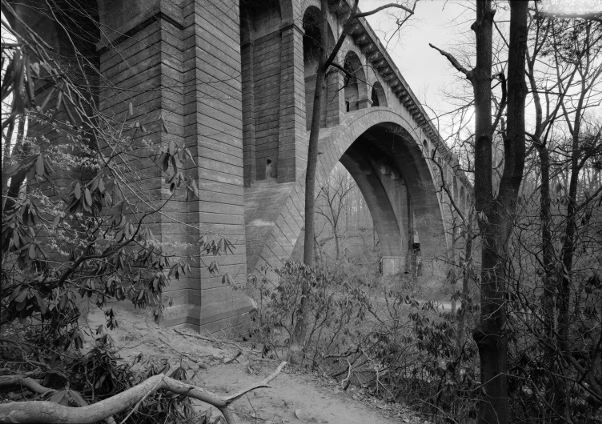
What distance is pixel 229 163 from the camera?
5.28 meters

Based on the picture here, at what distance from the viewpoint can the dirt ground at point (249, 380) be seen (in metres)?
3.27

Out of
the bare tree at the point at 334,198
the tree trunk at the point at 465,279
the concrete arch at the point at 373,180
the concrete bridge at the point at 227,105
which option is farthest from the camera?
the bare tree at the point at 334,198

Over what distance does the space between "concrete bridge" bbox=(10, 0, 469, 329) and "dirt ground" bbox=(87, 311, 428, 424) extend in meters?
0.39

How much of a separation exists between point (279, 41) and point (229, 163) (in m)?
3.84

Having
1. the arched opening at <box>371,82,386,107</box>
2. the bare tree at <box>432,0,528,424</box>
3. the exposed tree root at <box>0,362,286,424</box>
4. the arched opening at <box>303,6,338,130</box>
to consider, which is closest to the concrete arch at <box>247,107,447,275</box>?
the arched opening at <box>303,6,338,130</box>

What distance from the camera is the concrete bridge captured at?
479cm

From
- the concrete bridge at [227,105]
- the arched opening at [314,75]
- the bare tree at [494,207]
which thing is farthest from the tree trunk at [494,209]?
the arched opening at [314,75]

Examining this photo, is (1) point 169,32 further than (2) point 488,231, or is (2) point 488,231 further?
(1) point 169,32

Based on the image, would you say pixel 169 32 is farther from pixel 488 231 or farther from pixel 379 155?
pixel 379 155

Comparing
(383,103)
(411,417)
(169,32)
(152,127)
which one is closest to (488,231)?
(411,417)

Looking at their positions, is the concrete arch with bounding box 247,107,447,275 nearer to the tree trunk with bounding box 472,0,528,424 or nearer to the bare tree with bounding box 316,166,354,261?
the tree trunk with bounding box 472,0,528,424

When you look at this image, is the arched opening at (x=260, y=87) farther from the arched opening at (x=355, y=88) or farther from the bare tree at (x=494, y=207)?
the bare tree at (x=494, y=207)

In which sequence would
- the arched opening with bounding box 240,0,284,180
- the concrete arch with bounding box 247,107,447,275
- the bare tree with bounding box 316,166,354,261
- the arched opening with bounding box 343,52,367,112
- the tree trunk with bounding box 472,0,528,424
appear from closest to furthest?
the tree trunk with bounding box 472,0,528,424 → the concrete arch with bounding box 247,107,447,275 → the arched opening with bounding box 240,0,284,180 → the arched opening with bounding box 343,52,367,112 → the bare tree with bounding box 316,166,354,261

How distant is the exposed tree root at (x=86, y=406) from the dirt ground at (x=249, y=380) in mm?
1166
